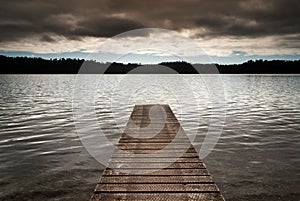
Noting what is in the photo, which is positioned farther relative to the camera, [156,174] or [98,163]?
[98,163]

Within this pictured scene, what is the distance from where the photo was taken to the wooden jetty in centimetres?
512

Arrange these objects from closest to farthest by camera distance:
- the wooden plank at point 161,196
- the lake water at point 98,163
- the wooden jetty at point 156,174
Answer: the wooden plank at point 161,196
the wooden jetty at point 156,174
the lake water at point 98,163

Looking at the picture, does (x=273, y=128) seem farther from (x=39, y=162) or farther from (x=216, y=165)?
(x=39, y=162)

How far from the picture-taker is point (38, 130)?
14.3 m

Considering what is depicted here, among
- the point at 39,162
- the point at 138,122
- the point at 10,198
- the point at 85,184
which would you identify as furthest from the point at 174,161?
the point at 138,122

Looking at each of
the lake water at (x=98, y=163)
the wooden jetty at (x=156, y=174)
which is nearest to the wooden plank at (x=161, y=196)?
the wooden jetty at (x=156, y=174)

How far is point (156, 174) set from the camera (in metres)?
6.12

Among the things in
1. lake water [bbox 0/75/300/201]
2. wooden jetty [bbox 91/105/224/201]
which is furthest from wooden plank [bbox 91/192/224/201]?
lake water [bbox 0/75/300/201]

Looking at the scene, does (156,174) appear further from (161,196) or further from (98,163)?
(98,163)

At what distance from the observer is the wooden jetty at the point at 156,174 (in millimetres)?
5125

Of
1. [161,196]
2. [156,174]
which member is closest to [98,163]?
[156,174]

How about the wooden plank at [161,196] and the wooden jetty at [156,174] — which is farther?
the wooden jetty at [156,174]

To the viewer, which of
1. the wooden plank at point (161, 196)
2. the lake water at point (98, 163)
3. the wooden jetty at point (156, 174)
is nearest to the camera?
the wooden plank at point (161, 196)

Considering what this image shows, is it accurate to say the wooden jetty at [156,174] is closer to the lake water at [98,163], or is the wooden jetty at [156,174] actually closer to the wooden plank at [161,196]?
the wooden plank at [161,196]
